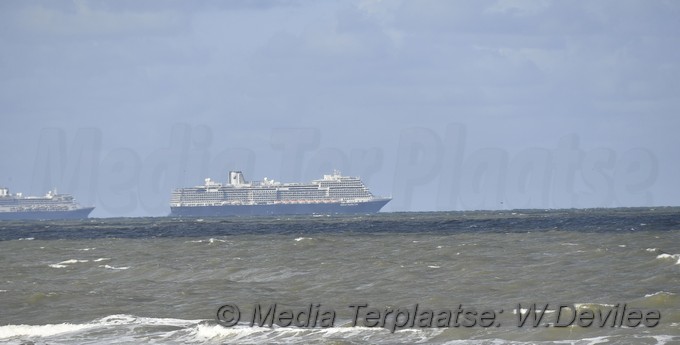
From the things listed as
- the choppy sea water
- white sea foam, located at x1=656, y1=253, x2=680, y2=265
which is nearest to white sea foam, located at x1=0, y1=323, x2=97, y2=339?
the choppy sea water

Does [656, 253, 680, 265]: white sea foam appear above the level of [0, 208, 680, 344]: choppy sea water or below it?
above

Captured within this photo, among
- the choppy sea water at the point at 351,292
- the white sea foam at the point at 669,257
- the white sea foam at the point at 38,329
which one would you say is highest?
the white sea foam at the point at 669,257

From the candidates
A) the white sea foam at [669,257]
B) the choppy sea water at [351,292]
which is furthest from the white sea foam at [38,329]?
the white sea foam at [669,257]

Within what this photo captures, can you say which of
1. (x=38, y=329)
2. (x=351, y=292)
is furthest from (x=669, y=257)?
(x=38, y=329)

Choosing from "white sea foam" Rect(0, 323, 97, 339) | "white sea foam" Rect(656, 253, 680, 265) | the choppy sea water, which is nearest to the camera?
the choppy sea water

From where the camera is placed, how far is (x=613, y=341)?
1969cm

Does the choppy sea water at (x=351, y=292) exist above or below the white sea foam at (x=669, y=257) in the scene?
below

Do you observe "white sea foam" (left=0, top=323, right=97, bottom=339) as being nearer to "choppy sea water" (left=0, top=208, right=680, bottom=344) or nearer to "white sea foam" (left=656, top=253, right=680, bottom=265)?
"choppy sea water" (left=0, top=208, right=680, bottom=344)

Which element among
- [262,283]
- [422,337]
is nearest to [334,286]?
[262,283]

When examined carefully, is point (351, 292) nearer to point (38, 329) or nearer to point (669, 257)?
point (38, 329)

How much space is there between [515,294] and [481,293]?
3.46ft

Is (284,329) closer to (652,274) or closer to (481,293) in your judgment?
(481,293)

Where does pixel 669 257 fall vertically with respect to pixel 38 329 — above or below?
above

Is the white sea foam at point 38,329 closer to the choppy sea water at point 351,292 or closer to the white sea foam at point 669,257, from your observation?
the choppy sea water at point 351,292
